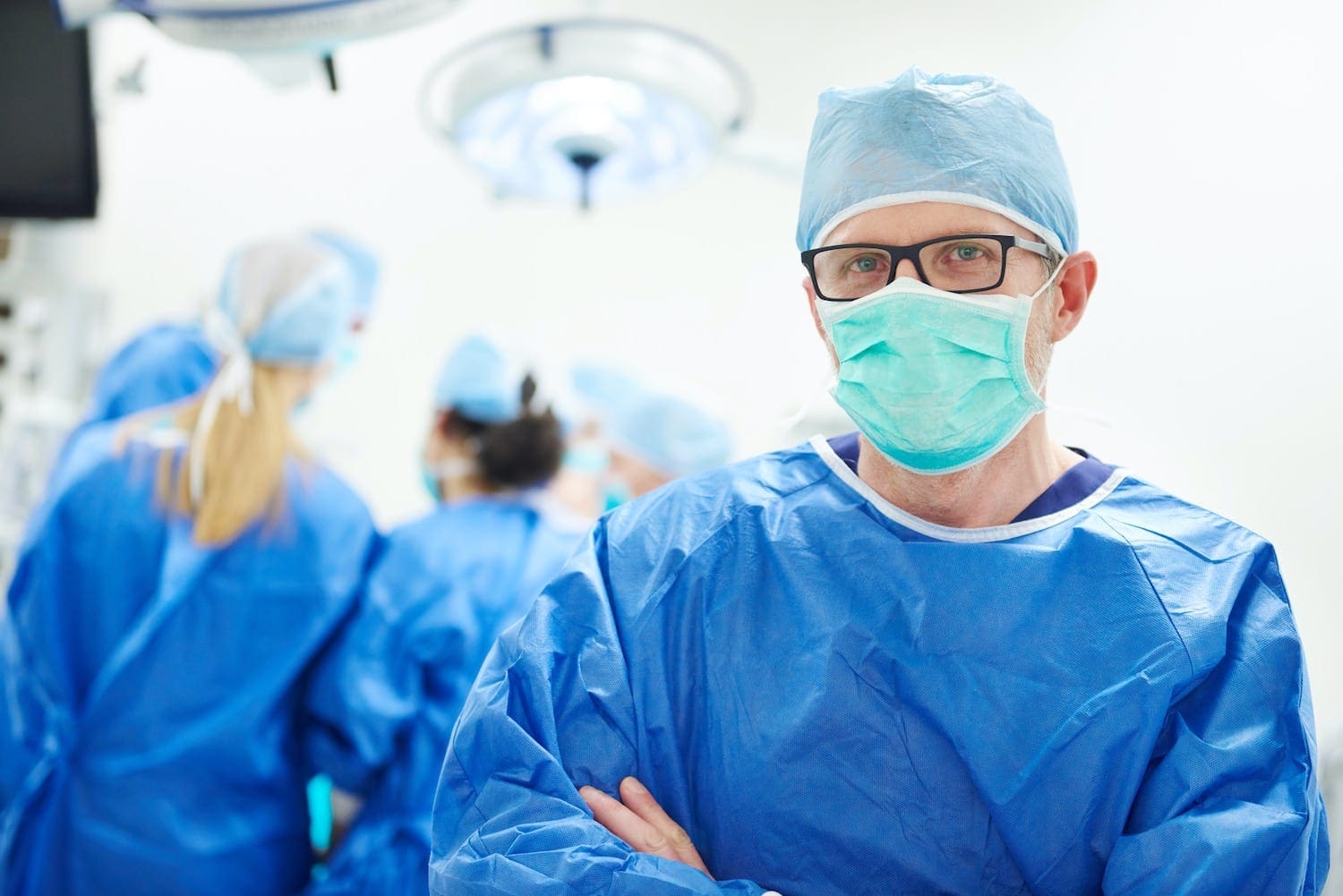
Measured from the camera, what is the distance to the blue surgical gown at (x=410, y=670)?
1964mm

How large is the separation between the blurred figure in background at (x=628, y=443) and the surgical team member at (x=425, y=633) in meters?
0.46

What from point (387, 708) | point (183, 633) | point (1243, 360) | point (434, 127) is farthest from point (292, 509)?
point (1243, 360)

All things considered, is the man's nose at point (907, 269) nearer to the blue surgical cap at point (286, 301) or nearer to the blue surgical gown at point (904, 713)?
the blue surgical gown at point (904, 713)

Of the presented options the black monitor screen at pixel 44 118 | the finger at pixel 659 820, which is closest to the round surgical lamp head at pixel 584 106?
the finger at pixel 659 820

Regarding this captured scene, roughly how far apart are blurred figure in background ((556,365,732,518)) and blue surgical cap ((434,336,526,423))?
37cm

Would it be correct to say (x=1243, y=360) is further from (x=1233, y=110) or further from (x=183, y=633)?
(x=183, y=633)

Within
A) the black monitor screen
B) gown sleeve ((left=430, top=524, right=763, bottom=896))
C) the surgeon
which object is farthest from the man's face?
the black monitor screen

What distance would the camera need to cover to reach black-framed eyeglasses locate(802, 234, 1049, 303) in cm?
114

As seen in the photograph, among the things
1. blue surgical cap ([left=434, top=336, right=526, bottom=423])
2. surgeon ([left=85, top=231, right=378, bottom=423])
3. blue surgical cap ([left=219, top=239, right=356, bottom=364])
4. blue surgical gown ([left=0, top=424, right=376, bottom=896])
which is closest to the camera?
blue surgical gown ([left=0, top=424, right=376, bottom=896])

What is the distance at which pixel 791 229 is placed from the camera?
123 inches

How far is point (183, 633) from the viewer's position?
1937 millimetres

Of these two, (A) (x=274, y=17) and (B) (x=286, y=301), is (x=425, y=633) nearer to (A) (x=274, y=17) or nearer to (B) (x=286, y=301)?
(B) (x=286, y=301)

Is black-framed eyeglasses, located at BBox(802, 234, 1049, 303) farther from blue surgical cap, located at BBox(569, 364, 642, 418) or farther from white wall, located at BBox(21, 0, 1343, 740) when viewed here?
blue surgical cap, located at BBox(569, 364, 642, 418)

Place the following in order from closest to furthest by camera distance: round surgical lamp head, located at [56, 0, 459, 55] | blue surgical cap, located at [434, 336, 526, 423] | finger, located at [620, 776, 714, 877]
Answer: finger, located at [620, 776, 714, 877] < round surgical lamp head, located at [56, 0, 459, 55] < blue surgical cap, located at [434, 336, 526, 423]
